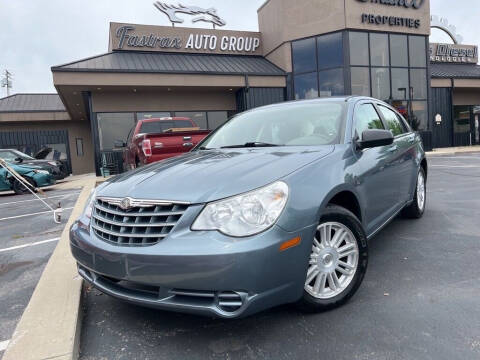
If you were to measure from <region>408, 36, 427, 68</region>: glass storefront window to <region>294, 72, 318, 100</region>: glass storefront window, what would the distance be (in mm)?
5591

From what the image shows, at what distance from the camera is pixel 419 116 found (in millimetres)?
20516

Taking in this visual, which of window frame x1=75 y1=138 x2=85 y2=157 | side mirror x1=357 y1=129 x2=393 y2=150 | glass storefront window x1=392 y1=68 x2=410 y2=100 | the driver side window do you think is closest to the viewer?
side mirror x1=357 y1=129 x2=393 y2=150

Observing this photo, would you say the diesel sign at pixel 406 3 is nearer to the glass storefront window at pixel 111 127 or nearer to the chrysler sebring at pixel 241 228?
the glass storefront window at pixel 111 127

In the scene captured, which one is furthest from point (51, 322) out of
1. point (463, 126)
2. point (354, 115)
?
point (463, 126)

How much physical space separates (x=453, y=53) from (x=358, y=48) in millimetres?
11151

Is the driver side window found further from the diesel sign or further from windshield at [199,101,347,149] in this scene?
the diesel sign

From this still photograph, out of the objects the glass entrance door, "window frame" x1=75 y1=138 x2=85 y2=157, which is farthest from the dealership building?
"window frame" x1=75 y1=138 x2=85 y2=157

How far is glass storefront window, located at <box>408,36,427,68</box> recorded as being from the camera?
64.4 ft

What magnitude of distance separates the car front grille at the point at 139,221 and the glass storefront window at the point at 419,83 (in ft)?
69.1

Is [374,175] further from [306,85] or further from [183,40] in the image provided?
[183,40]

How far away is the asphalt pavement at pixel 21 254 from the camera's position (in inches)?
109

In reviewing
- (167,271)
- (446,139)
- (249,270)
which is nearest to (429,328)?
(249,270)

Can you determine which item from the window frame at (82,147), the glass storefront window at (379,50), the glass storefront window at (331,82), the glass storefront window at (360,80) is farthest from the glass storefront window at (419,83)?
the window frame at (82,147)

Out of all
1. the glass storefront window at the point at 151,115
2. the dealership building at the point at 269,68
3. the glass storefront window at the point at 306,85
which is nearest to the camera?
the dealership building at the point at 269,68
